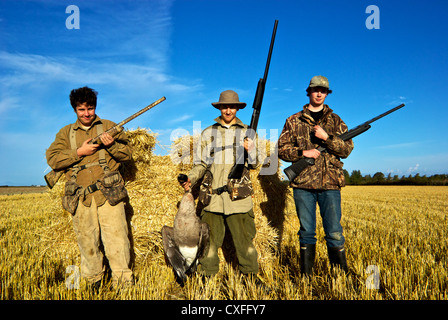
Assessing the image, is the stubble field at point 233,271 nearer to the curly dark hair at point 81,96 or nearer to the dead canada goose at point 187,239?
the dead canada goose at point 187,239

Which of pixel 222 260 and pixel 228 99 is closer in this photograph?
pixel 228 99

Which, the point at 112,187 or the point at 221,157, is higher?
the point at 221,157

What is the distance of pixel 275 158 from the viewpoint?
5461mm

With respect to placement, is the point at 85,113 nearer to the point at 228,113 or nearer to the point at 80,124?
the point at 80,124

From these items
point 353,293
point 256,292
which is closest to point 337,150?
point 353,293

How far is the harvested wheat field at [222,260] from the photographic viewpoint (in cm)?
340

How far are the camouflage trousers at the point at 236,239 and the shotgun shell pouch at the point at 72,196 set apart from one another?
1.68m

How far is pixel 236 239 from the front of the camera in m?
3.75

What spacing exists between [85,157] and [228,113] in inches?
79.6

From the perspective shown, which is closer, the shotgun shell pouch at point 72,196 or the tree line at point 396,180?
the shotgun shell pouch at point 72,196

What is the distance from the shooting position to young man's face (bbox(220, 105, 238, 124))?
3.84 metres

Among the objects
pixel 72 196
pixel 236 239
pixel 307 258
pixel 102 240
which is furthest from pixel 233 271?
pixel 72 196

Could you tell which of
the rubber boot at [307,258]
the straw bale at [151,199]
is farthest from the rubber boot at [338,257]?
the straw bale at [151,199]
